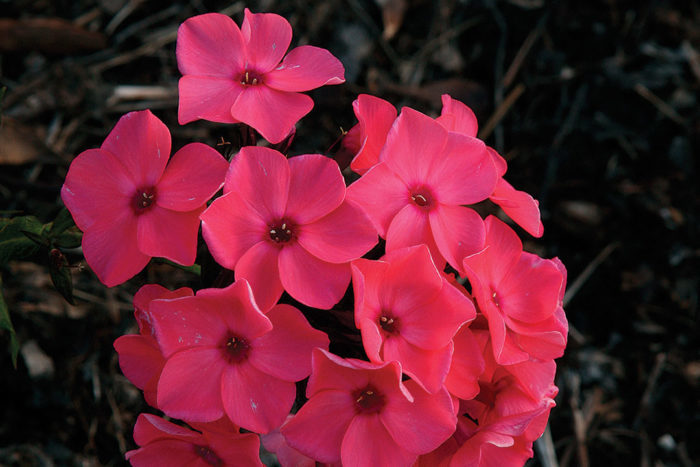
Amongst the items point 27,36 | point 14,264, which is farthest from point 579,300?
point 27,36

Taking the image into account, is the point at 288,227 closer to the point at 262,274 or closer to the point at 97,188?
the point at 262,274

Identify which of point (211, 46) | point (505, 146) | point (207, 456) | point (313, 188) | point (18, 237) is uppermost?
point (211, 46)

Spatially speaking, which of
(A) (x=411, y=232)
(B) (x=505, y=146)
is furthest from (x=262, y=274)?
(B) (x=505, y=146)

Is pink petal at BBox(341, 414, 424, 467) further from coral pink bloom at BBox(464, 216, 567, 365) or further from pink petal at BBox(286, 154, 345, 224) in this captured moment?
pink petal at BBox(286, 154, 345, 224)

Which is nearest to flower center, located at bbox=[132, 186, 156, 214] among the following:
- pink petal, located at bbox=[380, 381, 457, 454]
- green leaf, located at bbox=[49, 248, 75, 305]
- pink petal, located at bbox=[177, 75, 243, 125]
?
pink petal, located at bbox=[177, 75, 243, 125]

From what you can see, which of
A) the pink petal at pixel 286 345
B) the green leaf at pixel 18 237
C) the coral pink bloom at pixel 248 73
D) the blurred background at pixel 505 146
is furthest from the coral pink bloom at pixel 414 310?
the blurred background at pixel 505 146

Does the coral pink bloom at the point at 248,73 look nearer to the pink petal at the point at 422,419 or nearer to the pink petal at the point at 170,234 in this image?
the pink petal at the point at 170,234
